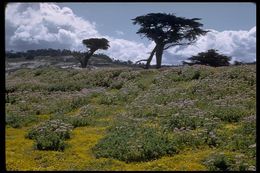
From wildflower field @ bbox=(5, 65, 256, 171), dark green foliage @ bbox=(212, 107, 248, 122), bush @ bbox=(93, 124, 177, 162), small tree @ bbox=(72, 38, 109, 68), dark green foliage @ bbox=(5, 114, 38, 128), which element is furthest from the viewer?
small tree @ bbox=(72, 38, 109, 68)

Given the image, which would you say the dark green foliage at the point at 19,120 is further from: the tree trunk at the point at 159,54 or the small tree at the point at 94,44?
the small tree at the point at 94,44

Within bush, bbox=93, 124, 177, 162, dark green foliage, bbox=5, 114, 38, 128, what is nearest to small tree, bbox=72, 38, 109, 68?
dark green foliage, bbox=5, 114, 38, 128

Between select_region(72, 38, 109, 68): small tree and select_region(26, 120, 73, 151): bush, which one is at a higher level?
select_region(72, 38, 109, 68): small tree

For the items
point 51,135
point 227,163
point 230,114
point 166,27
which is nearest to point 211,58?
point 166,27

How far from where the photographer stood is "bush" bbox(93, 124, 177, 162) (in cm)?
1223

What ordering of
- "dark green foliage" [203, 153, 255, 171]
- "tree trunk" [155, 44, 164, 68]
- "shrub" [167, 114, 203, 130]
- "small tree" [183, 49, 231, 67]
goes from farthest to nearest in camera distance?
"tree trunk" [155, 44, 164, 68] < "small tree" [183, 49, 231, 67] < "shrub" [167, 114, 203, 130] < "dark green foliage" [203, 153, 255, 171]

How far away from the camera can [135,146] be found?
1268cm

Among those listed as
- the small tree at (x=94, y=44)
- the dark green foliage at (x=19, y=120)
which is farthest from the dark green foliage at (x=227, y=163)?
the small tree at (x=94, y=44)

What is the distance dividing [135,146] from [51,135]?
133 inches

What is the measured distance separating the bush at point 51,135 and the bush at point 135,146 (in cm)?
136

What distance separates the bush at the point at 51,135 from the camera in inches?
542

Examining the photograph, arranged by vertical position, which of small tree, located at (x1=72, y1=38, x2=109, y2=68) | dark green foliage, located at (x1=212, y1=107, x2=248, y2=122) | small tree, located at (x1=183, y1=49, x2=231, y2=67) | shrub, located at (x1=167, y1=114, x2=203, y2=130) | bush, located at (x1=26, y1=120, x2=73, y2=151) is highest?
small tree, located at (x1=72, y1=38, x2=109, y2=68)

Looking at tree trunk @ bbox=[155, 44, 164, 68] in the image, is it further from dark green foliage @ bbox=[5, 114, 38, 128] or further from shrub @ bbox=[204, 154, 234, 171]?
shrub @ bbox=[204, 154, 234, 171]

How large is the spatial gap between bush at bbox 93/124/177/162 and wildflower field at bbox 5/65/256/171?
0.09 feet
